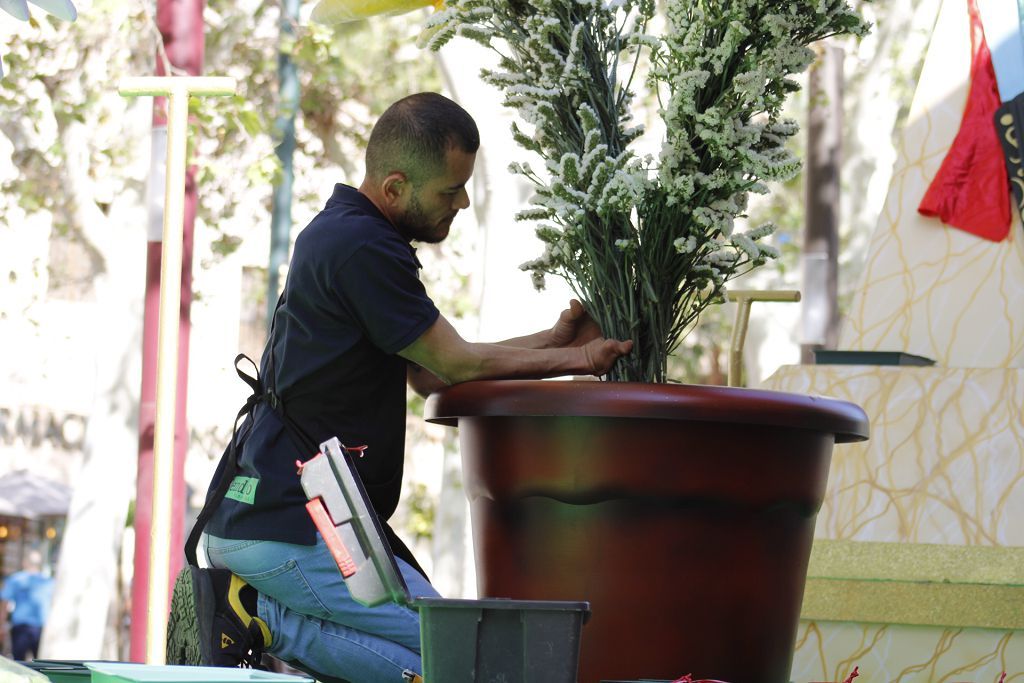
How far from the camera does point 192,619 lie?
9.65ft

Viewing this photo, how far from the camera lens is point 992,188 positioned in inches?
196

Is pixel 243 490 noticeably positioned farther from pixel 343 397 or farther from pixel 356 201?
pixel 356 201

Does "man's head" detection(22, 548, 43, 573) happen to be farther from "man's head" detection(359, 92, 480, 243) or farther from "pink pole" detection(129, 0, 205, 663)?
"man's head" detection(359, 92, 480, 243)

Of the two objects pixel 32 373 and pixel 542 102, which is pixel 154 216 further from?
pixel 32 373

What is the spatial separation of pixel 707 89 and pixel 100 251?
9.73m

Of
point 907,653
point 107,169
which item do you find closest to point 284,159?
point 107,169

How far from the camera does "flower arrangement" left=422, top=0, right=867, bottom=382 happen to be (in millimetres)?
2805

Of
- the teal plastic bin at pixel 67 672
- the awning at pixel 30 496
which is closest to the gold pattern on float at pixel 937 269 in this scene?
the teal plastic bin at pixel 67 672

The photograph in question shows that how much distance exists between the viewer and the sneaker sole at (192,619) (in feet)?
9.52

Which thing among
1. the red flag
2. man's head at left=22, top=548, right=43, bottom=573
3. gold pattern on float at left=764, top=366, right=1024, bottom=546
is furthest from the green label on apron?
man's head at left=22, top=548, right=43, bottom=573

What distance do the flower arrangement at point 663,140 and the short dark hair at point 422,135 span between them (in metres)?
0.11

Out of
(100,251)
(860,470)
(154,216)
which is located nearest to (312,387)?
(860,470)

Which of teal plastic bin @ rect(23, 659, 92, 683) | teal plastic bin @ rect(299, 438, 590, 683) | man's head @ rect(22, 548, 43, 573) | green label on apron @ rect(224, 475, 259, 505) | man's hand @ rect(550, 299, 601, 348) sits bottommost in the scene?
man's head @ rect(22, 548, 43, 573)

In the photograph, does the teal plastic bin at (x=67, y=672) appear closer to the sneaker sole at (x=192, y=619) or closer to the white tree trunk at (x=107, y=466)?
the sneaker sole at (x=192, y=619)
